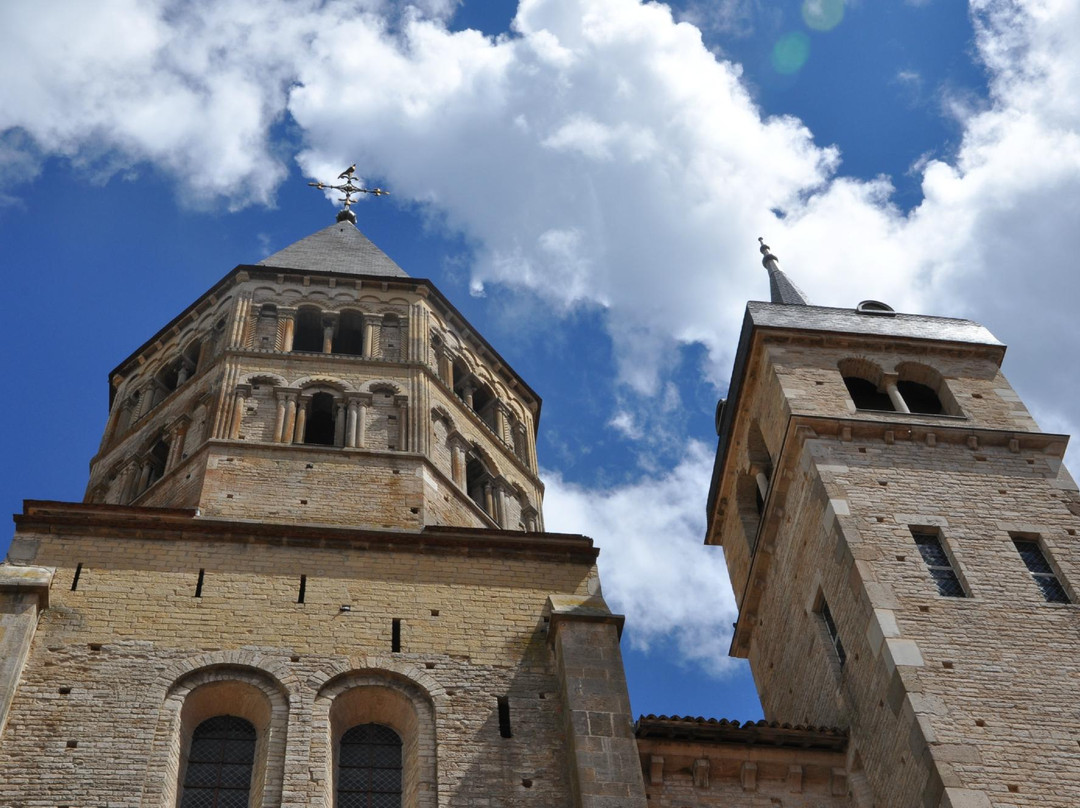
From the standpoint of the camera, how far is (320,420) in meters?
21.6

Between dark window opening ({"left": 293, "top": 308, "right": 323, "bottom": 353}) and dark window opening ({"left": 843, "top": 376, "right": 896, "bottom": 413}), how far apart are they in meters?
9.12

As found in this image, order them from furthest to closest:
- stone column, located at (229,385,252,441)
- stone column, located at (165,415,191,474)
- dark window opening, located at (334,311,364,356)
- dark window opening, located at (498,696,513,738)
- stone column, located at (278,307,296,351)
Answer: dark window opening, located at (334,311,364,356)
stone column, located at (278,307,296,351)
stone column, located at (165,415,191,474)
stone column, located at (229,385,252,441)
dark window opening, located at (498,696,513,738)

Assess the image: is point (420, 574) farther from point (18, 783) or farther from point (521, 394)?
point (521, 394)

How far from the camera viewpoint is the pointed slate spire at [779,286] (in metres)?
27.6

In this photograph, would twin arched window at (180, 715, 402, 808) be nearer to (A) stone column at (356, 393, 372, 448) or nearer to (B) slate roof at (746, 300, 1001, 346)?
(A) stone column at (356, 393, 372, 448)

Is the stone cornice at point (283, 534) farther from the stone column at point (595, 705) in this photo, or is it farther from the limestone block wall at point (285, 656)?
the stone column at point (595, 705)

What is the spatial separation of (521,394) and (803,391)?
6.27 m

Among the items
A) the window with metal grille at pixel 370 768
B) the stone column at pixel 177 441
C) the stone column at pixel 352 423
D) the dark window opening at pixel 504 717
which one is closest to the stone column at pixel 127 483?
the stone column at pixel 177 441

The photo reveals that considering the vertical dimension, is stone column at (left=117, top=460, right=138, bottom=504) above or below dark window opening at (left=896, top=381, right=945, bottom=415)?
below

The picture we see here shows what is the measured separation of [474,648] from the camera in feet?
51.0

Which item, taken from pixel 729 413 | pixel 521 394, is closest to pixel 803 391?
pixel 729 413

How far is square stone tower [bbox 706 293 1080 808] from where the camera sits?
14.7 meters

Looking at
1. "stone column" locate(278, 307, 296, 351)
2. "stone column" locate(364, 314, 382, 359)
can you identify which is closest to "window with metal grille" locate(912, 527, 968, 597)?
"stone column" locate(364, 314, 382, 359)

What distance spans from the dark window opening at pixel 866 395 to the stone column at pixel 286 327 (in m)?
9.32
